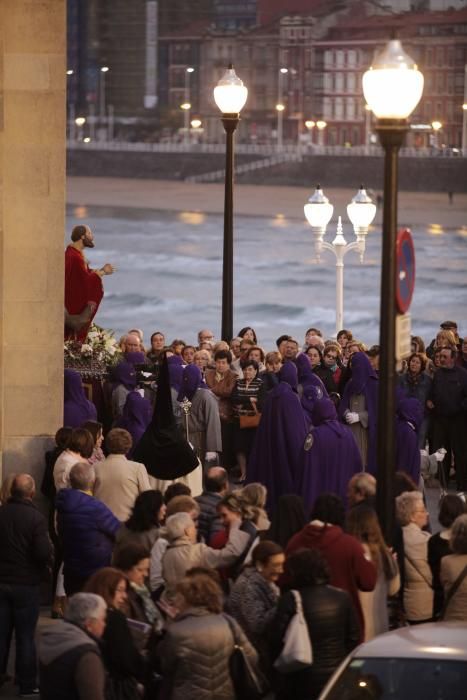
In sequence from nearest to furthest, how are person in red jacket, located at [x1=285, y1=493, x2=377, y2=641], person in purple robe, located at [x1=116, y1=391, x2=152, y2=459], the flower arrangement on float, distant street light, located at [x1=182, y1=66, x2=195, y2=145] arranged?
person in red jacket, located at [x1=285, y1=493, x2=377, y2=641] < person in purple robe, located at [x1=116, y1=391, x2=152, y2=459] < the flower arrangement on float < distant street light, located at [x1=182, y1=66, x2=195, y2=145]

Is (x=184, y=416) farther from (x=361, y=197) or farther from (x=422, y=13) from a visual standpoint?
(x=422, y=13)

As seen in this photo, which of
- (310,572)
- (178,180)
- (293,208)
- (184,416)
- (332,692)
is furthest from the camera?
(178,180)

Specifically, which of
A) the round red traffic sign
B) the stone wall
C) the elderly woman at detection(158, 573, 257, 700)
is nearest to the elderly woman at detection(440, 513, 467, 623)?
the round red traffic sign

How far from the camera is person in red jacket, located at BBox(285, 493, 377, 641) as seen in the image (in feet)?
23.8

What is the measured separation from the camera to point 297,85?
14538 cm

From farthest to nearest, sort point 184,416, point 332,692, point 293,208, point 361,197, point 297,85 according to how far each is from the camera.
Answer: point 297,85, point 293,208, point 361,197, point 184,416, point 332,692

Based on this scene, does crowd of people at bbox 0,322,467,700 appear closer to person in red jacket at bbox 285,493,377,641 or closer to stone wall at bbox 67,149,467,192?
person in red jacket at bbox 285,493,377,641

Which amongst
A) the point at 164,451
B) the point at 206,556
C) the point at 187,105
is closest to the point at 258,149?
the point at 187,105

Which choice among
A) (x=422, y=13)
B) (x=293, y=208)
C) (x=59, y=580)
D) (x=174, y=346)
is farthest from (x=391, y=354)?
(x=422, y=13)

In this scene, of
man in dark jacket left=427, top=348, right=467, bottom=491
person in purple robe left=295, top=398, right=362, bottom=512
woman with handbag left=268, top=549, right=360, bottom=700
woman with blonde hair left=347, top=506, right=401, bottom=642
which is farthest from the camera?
man in dark jacket left=427, top=348, right=467, bottom=491

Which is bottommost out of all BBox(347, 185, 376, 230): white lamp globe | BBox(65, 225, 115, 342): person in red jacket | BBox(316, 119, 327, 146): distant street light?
BBox(65, 225, 115, 342): person in red jacket

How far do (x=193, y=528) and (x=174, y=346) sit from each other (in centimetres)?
780

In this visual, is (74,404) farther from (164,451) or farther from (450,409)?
(450,409)

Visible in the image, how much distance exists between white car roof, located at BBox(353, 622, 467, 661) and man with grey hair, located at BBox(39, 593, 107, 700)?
3.13 ft
